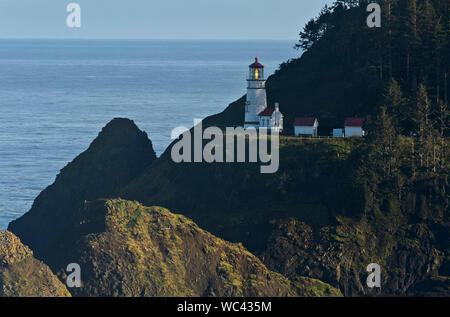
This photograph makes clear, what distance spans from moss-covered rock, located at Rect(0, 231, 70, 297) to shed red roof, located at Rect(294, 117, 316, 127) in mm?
35464

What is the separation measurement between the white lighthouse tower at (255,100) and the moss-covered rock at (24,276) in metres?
35.0

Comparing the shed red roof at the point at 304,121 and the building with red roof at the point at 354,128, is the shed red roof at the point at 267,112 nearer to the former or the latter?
the shed red roof at the point at 304,121

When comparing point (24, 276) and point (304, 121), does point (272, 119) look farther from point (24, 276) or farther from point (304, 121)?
point (24, 276)

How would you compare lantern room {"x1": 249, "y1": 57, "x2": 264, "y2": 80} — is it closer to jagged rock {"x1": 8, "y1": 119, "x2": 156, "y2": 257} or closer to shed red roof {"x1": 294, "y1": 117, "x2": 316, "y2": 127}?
shed red roof {"x1": 294, "y1": 117, "x2": 316, "y2": 127}

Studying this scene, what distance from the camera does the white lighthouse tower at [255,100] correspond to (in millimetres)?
116000

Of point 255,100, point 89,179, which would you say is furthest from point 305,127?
point 89,179

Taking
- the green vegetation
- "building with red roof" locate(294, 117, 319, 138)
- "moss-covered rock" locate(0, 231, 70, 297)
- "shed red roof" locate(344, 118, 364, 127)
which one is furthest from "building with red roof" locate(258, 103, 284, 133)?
"moss-covered rock" locate(0, 231, 70, 297)

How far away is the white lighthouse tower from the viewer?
11600 cm

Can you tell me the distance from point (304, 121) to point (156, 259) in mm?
27880

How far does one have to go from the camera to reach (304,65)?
13138cm

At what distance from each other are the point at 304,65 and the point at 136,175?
28.4m

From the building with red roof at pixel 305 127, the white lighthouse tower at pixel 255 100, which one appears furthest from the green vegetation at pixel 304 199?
the white lighthouse tower at pixel 255 100

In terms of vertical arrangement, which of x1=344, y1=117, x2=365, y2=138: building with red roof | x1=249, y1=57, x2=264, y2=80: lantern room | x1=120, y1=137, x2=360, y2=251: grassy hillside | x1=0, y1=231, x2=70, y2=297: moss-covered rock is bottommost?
x1=0, y1=231, x2=70, y2=297: moss-covered rock
